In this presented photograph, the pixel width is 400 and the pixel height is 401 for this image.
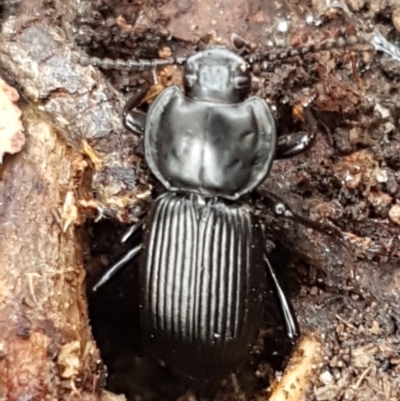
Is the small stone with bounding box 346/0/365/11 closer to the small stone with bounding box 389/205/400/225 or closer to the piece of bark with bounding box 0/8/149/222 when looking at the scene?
the small stone with bounding box 389/205/400/225

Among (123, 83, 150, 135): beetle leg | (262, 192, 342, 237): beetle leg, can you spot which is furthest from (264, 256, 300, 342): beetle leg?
(123, 83, 150, 135): beetle leg

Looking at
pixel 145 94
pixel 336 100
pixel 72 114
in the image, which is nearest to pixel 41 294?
pixel 72 114

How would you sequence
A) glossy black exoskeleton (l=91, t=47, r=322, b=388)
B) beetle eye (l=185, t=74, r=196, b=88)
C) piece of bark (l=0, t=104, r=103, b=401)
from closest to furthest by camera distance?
piece of bark (l=0, t=104, r=103, b=401)
glossy black exoskeleton (l=91, t=47, r=322, b=388)
beetle eye (l=185, t=74, r=196, b=88)

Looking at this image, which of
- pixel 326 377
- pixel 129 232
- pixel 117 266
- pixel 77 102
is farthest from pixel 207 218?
pixel 326 377

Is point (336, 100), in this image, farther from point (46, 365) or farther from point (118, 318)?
point (46, 365)

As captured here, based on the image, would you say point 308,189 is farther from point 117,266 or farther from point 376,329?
point 117,266

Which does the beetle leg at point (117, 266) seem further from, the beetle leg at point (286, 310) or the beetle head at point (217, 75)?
the beetle head at point (217, 75)
